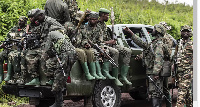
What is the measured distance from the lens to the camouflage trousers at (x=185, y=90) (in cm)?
778

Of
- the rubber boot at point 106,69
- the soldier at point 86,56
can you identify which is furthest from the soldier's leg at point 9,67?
the rubber boot at point 106,69

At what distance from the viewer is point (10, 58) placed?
8.12 metres

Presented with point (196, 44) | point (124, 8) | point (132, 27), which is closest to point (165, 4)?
point (124, 8)

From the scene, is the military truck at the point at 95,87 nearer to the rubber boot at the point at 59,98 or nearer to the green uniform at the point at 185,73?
the rubber boot at the point at 59,98

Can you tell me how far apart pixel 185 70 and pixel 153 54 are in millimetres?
1015

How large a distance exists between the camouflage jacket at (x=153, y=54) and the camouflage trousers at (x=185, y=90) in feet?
2.45

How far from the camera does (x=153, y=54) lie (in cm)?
866

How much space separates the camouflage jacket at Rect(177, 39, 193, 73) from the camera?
7793 millimetres

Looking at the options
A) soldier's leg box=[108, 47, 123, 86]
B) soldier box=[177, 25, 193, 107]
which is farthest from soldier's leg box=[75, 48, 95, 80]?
soldier box=[177, 25, 193, 107]

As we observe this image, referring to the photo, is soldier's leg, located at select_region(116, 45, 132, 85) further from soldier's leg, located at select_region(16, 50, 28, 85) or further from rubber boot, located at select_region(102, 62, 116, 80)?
soldier's leg, located at select_region(16, 50, 28, 85)

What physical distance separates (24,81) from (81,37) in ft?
4.83

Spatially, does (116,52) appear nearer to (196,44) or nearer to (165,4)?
(196,44)

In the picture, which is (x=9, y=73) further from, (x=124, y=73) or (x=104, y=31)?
(x=124, y=73)

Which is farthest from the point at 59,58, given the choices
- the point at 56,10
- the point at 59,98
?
the point at 56,10
